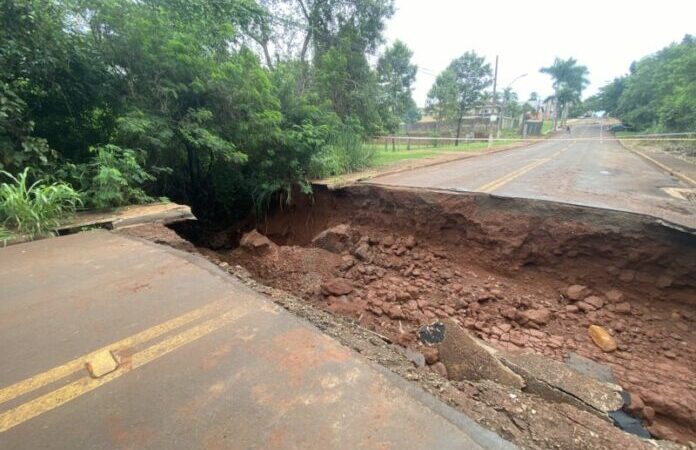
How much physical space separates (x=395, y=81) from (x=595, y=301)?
56.7ft

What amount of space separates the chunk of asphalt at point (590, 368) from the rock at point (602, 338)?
1.04 ft

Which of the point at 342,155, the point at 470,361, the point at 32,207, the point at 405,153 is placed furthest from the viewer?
the point at 405,153

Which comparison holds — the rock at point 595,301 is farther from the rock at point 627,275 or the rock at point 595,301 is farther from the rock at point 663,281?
the rock at point 663,281

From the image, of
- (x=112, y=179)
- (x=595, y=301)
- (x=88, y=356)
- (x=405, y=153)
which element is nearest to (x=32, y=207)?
(x=112, y=179)

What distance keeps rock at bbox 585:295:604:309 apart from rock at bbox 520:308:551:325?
559 millimetres

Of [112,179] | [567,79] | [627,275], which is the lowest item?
[627,275]

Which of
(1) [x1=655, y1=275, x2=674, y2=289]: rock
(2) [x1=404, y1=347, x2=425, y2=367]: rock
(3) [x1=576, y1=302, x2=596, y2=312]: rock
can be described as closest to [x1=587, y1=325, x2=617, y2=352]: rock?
(3) [x1=576, y1=302, x2=596, y2=312]: rock

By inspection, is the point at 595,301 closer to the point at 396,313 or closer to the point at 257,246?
the point at 396,313

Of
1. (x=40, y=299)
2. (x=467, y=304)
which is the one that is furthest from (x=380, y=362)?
(x=467, y=304)

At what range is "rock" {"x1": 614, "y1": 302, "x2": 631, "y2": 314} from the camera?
4.11 m

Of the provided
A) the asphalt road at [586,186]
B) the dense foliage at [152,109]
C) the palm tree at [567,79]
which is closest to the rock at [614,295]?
the asphalt road at [586,186]

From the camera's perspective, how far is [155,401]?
1455 mm

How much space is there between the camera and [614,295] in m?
4.30

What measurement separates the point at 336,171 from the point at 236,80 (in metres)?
3.35
